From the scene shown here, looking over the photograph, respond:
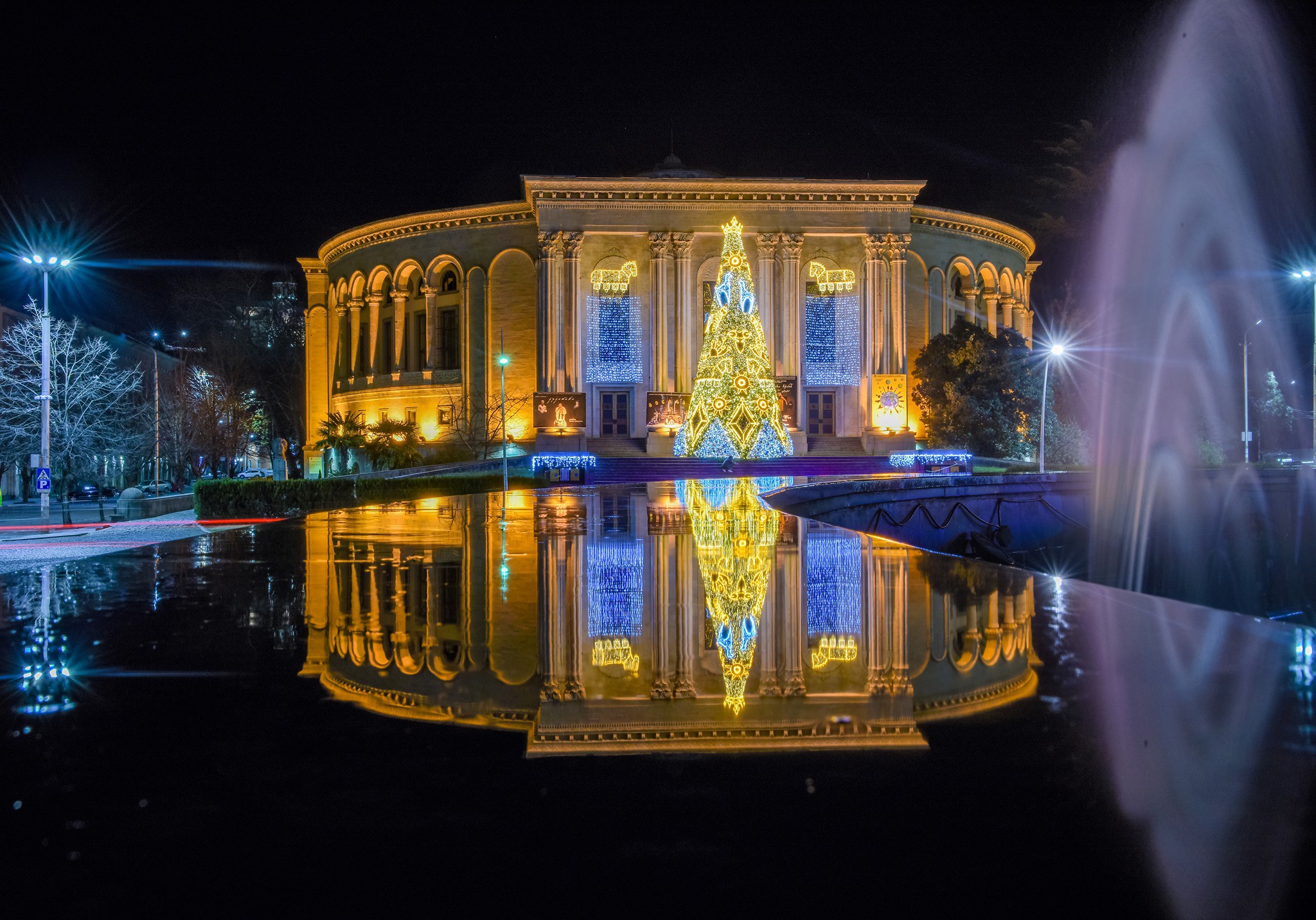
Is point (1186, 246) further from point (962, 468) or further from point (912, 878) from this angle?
point (912, 878)

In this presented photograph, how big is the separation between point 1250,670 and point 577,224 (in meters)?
42.7

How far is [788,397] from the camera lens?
43.2 metres

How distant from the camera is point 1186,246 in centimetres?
2336

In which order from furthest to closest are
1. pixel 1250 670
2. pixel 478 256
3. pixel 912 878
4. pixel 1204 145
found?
pixel 478 256
pixel 1204 145
pixel 1250 670
pixel 912 878

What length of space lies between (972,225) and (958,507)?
31284 mm

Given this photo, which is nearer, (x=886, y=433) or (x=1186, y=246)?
(x=1186, y=246)

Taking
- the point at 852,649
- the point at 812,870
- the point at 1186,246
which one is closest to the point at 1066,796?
the point at 812,870

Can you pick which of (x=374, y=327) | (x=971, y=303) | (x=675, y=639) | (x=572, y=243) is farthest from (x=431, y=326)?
(x=675, y=639)

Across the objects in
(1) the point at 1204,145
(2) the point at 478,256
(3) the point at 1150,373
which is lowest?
(3) the point at 1150,373

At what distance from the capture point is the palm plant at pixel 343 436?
41.4m

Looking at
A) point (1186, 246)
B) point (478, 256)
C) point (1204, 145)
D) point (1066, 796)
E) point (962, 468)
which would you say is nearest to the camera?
point (1066, 796)

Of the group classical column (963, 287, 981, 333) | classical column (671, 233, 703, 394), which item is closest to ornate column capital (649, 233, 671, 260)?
classical column (671, 233, 703, 394)

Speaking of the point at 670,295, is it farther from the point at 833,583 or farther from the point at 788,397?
the point at 833,583

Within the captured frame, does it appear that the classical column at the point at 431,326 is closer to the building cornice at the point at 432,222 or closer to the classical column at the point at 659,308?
the building cornice at the point at 432,222
